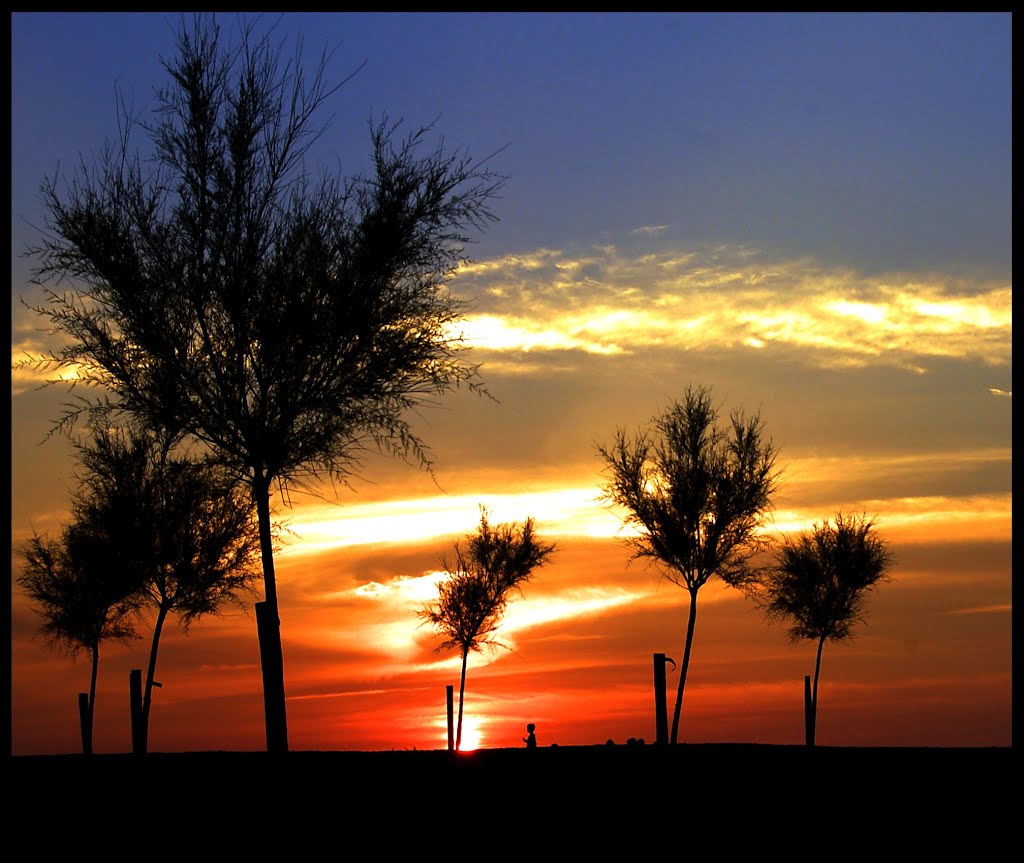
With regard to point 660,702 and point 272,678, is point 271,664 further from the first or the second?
point 660,702

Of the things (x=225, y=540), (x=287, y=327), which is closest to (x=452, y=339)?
(x=287, y=327)

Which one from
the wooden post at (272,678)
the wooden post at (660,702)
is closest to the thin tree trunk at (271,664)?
the wooden post at (272,678)

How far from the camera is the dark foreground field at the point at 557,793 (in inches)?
416

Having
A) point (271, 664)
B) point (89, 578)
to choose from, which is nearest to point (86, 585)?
point (89, 578)

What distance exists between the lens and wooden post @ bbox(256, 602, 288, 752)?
15844mm

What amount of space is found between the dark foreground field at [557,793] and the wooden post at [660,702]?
22.7 feet

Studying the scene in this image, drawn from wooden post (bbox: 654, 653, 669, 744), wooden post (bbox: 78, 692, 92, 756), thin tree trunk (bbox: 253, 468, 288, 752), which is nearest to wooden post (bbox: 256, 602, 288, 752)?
thin tree trunk (bbox: 253, 468, 288, 752)

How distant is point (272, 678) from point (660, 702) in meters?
9.50

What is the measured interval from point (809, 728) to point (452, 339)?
64.9 ft

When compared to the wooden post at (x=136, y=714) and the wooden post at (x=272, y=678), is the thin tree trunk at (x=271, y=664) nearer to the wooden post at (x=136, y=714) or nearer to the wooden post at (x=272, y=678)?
the wooden post at (x=272, y=678)

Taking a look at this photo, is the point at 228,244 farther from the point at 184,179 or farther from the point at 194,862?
the point at 194,862

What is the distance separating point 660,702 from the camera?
22.7m

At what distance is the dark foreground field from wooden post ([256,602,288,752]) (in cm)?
36

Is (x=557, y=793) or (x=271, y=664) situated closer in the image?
(x=557, y=793)
